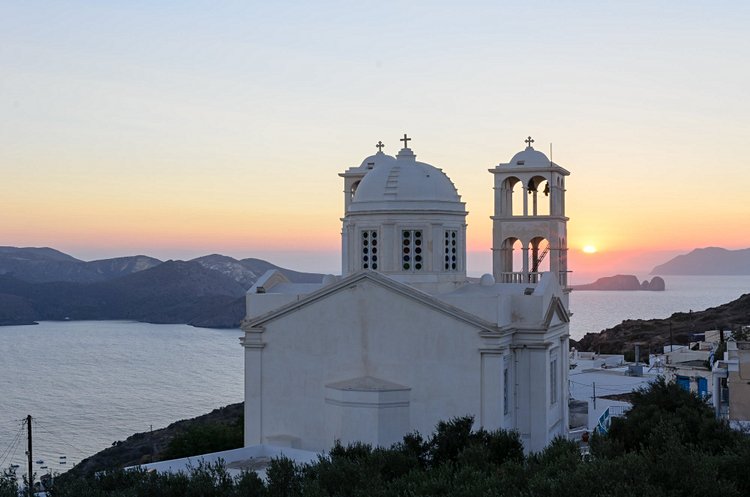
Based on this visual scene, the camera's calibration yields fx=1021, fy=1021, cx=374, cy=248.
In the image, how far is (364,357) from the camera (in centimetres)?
2475

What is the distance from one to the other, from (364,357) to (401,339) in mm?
1045

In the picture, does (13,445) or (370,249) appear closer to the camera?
(370,249)

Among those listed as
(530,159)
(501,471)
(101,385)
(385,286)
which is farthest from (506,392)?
(101,385)

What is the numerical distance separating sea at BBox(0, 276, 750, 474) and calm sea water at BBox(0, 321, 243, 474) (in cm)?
7

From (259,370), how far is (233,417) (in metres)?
34.2

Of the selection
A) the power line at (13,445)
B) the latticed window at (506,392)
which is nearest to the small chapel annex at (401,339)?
the latticed window at (506,392)

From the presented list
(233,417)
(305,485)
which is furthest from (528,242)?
(233,417)

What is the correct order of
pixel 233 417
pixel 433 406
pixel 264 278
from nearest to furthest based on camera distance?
pixel 433 406
pixel 264 278
pixel 233 417

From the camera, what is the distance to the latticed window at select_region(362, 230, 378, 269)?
2631cm

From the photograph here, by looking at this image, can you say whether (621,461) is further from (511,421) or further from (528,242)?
(528,242)

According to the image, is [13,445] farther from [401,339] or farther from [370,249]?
[401,339]

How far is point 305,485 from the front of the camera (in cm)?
1555

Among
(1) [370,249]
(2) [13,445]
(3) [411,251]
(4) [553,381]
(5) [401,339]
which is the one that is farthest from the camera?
(2) [13,445]

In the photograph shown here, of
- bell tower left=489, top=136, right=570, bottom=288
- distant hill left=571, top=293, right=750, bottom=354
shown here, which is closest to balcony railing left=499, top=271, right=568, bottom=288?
bell tower left=489, top=136, right=570, bottom=288
